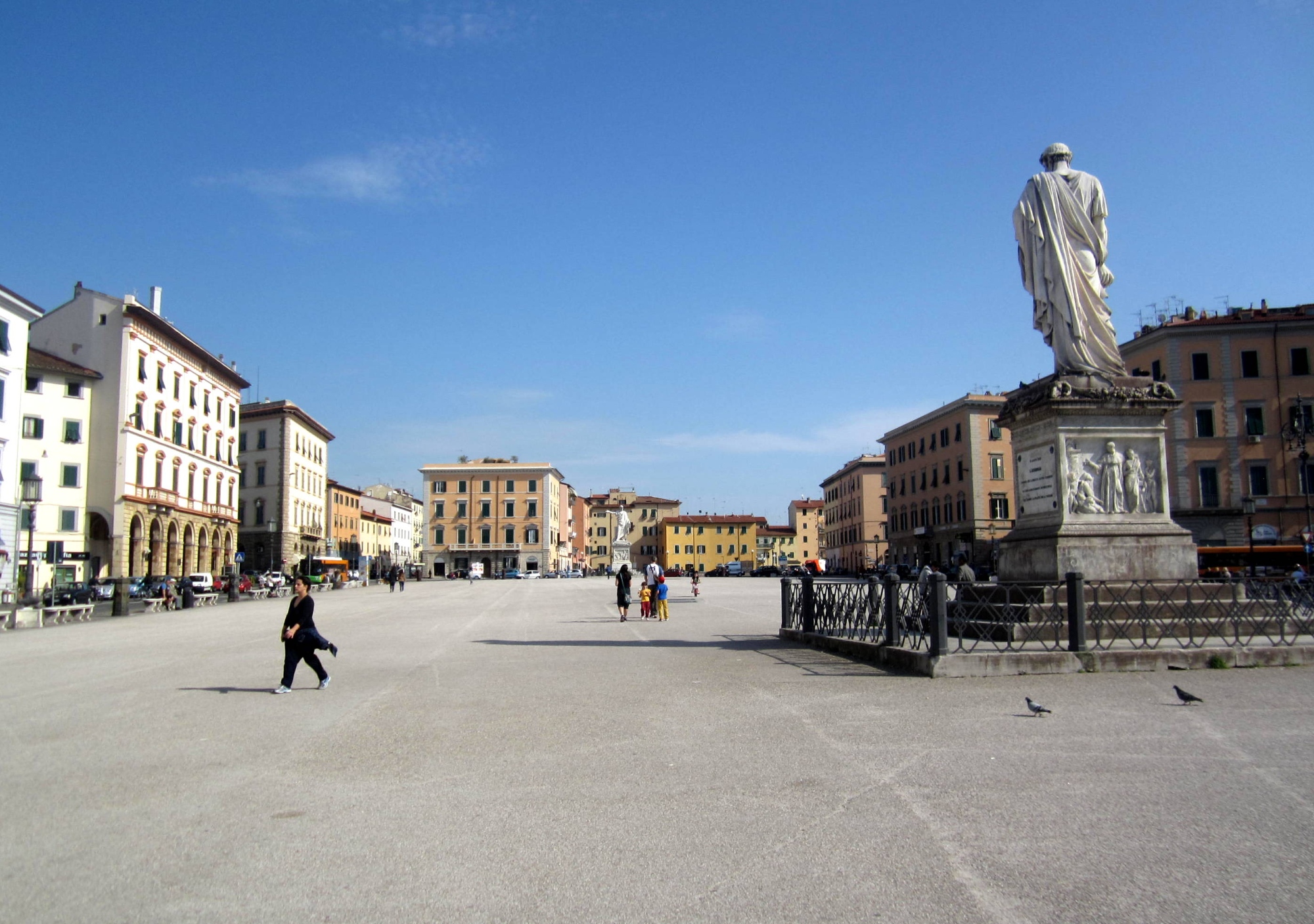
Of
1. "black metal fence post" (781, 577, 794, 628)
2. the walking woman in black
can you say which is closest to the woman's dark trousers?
the walking woman in black

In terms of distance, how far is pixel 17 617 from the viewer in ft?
90.1

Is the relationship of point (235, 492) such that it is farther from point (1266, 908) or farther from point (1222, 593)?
point (1266, 908)

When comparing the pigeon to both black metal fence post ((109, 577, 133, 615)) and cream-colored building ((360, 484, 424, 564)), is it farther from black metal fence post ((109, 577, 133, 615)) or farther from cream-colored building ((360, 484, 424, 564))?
cream-colored building ((360, 484, 424, 564))

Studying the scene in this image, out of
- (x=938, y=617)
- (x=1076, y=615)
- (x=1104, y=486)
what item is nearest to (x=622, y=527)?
(x=1104, y=486)

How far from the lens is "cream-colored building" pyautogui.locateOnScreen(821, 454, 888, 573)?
10925cm

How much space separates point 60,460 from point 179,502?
391 inches

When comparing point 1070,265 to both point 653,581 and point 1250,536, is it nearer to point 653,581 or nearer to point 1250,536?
point 653,581

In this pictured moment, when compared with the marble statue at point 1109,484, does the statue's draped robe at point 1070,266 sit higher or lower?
higher

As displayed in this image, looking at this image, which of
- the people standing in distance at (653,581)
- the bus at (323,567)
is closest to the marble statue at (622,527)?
the bus at (323,567)

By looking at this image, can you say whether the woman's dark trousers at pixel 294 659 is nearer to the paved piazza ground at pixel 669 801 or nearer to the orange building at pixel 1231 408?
the paved piazza ground at pixel 669 801

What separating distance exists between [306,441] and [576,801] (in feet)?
288

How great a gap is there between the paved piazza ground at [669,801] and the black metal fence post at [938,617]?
51cm

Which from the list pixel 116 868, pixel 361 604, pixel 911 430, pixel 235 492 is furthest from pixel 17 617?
pixel 911 430

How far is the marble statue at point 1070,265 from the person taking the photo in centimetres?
1352
